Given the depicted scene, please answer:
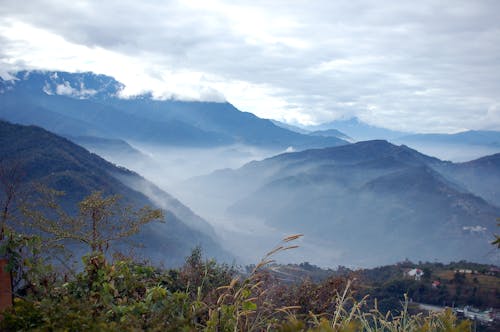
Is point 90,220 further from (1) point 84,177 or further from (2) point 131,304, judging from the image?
(1) point 84,177

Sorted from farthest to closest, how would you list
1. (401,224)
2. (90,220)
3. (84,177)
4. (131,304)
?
(401,224) → (84,177) → (90,220) → (131,304)

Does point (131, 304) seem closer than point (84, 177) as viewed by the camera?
Yes

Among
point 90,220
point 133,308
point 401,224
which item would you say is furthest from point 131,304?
point 401,224

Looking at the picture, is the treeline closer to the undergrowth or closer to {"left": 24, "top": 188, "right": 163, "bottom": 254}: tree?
the undergrowth

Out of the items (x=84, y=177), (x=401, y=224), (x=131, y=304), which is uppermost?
(x=131, y=304)

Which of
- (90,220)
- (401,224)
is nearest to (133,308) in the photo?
(90,220)

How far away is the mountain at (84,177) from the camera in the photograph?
68.6 m

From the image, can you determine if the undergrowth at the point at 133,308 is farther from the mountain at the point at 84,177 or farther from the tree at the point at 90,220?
the mountain at the point at 84,177

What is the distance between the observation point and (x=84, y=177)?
74.4 m

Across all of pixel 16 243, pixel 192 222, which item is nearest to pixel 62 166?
pixel 192 222

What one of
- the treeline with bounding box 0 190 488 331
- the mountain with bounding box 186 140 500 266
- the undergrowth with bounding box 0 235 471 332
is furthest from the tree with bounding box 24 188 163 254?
the mountain with bounding box 186 140 500 266

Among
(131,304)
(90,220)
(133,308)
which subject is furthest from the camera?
(90,220)

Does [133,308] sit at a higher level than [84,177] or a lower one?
higher

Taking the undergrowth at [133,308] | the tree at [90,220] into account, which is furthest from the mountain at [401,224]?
the undergrowth at [133,308]
